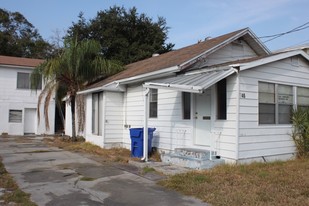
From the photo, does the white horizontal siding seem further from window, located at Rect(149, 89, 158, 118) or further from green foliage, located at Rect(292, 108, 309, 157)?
green foliage, located at Rect(292, 108, 309, 157)

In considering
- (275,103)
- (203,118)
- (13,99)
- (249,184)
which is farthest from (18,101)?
(249,184)

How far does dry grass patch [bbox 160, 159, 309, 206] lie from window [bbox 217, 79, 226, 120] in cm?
167

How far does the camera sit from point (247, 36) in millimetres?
13875

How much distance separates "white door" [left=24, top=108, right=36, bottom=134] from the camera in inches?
995

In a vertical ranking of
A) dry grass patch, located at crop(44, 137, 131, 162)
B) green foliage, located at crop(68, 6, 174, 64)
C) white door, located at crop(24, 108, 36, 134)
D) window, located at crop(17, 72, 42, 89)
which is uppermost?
green foliage, located at crop(68, 6, 174, 64)

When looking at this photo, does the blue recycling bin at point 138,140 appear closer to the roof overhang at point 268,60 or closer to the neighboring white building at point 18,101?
the roof overhang at point 268,60

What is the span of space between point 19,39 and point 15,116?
64.7ft

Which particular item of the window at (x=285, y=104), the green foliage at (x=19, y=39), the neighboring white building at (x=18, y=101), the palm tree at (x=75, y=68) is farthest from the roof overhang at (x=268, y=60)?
the green foliage at (x=19, y=39)

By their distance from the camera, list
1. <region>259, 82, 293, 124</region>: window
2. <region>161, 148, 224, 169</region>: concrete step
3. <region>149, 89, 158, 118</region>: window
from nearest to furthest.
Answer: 1. <region>161, 148, 224, 169</region>: concrete step
2. <region>259, 82, 293, 124</region>: window
3. <region>149, 89, 158, 118</region>: window

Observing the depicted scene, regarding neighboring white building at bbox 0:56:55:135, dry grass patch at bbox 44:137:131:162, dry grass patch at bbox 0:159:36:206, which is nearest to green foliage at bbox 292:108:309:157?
dry grass patch at bbox 44:137:131:162

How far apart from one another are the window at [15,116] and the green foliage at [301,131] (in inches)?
776

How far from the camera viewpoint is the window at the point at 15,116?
24.6 metres

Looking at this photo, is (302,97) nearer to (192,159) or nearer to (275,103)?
(275,103)

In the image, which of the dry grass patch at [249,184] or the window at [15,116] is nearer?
the dry grass patch at [249,184]
